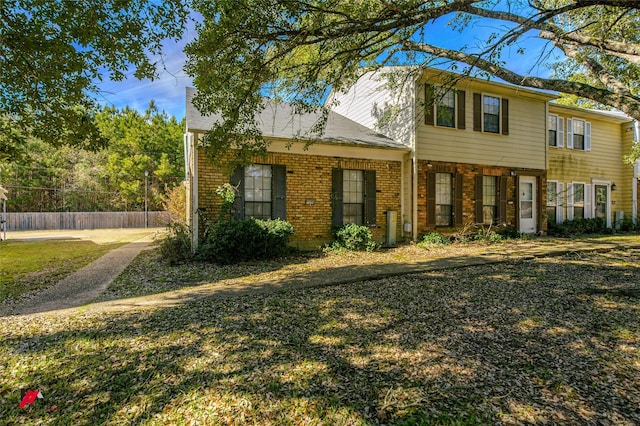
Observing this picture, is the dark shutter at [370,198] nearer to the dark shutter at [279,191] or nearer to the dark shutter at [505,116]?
the dark shutter at [279,191]

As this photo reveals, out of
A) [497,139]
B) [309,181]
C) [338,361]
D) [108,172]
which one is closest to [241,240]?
[309,181]

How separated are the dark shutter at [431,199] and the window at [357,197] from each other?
6.44ft

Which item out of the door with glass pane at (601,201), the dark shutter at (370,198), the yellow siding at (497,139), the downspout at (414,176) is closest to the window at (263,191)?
the dark shutter at (370,198)

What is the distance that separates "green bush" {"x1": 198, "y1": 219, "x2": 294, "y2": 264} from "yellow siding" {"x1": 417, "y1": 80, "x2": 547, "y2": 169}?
5.58 metres

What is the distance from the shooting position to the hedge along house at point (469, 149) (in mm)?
10602

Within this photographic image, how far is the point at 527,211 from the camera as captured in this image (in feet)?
41.2

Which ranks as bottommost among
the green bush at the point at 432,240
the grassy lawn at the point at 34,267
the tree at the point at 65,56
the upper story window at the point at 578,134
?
the grassy lawn at the point at 34,267

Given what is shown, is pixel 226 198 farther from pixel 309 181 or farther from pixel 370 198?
pixel 370 198

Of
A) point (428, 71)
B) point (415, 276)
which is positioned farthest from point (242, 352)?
point (428, 71)

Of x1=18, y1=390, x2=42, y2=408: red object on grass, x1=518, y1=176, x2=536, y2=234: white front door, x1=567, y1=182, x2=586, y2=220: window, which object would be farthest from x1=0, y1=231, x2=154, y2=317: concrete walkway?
x1=567, y1=182, x2=586, y2=220: window

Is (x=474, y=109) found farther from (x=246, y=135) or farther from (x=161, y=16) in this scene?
(x=161, y=16)

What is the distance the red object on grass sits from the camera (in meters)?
2.34

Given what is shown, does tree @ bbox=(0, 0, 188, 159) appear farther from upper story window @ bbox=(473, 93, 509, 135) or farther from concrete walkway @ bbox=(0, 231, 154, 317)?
upper story window @ bbox=(473, 93, 509, 135)

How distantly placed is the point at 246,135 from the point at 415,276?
4058 millimetres
